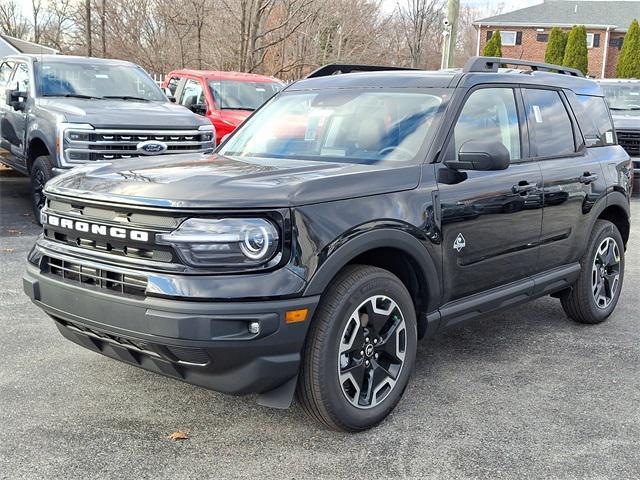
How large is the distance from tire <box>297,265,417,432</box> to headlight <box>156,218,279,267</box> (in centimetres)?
46

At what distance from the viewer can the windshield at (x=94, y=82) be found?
927 centimetres

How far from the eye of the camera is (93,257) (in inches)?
136

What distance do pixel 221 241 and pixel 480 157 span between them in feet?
5.37

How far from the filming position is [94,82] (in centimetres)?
949


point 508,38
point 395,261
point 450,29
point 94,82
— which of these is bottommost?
point 395,261

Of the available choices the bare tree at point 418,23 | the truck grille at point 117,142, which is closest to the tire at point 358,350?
the truck grille at point 117,142

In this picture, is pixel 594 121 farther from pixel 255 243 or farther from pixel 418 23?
pixel 418 23

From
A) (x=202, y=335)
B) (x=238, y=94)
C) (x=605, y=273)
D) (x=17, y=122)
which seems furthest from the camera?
(x=238, y=94)

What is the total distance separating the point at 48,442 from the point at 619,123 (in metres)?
12.9

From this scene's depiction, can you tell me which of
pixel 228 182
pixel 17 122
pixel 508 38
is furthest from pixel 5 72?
pixel 508 38

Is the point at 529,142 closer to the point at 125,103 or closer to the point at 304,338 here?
the point at 304,338

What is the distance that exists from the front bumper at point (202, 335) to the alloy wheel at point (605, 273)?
3.18 metres

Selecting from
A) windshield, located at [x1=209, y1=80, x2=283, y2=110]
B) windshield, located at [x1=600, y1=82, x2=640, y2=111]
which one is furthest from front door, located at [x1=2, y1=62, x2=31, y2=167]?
windshield, located at [x1=600, y1=82, x2=640, y2=111]

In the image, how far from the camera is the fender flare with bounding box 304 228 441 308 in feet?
11.0
